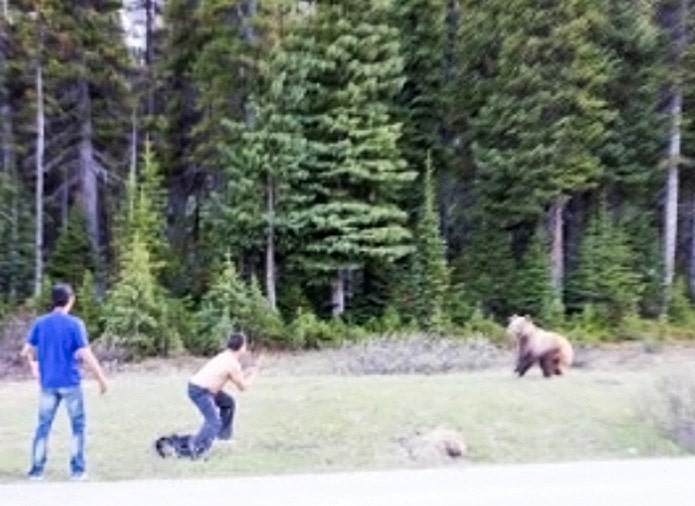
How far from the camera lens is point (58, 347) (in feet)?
31.0

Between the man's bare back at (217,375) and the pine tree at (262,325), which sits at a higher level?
the man's bare back at (217,375)

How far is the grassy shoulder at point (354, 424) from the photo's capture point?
11336 mm

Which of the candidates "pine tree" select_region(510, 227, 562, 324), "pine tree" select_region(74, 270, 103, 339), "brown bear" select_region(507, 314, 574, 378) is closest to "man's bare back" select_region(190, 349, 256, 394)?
"brown bear" select_region(507, 314, 574, 378)

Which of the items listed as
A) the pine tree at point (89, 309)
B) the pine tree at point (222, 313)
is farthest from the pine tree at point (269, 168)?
the pine tree at point (89, 309)

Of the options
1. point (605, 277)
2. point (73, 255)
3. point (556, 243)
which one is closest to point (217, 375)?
point (556, 243)

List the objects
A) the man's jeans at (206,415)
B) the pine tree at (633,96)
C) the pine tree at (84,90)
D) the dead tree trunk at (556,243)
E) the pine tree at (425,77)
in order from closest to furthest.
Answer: the man's jeans at (206,415) → the dead tree trunk at (556,243) → the pine tree at (633,96) → the pine tree at (84,90) → the pine tree at (425,77)

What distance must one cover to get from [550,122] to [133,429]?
19.8m

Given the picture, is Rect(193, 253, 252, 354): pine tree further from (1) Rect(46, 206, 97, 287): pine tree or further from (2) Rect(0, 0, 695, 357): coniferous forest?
(1) Rect(46, 206, 97, 287): pine tree

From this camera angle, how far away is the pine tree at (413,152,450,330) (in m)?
28.0

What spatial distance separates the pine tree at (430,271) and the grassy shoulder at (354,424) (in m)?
11.1

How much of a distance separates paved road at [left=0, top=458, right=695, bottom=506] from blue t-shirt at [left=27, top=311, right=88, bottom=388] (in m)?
1.02

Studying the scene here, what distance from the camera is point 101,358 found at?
23719mm

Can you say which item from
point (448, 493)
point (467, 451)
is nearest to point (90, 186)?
point (467, 451)

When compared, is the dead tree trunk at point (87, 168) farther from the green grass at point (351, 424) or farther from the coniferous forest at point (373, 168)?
the green grass at point (351, 424)
